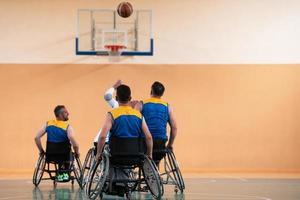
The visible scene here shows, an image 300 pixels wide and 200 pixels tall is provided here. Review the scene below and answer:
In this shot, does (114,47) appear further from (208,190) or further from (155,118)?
(155,118)

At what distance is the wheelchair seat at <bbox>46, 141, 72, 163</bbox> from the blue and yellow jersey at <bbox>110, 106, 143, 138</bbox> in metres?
2.16

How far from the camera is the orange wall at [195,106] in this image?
1220 centimetres

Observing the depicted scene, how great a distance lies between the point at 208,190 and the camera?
26.8 ft

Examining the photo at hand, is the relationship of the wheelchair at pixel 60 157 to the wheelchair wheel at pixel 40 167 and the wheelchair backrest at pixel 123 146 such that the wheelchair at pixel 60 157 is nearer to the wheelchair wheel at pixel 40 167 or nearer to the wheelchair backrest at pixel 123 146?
the wheelchair wheel at pixel 40 167

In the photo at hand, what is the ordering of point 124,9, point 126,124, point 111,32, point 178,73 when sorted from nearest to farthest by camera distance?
1. point 126,124
2. point 124,9
3. point 111,32
4. point 178,73

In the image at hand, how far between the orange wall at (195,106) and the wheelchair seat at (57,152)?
4127 mm

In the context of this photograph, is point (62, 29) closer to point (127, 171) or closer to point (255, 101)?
point (255, 101)

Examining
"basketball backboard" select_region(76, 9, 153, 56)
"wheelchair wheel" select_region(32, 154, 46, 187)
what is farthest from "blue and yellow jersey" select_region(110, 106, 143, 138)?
"basketball backboard" select_region(76, 9, 153, 56)

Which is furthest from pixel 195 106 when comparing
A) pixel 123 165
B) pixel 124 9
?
pixel 123 165

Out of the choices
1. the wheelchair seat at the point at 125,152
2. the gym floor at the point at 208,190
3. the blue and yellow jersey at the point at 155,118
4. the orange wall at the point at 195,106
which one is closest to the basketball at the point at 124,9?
the orange wall at the point at 195,106

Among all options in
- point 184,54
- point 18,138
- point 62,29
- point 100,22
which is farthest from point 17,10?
point 184,54

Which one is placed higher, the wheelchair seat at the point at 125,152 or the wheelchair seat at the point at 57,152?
A: the wheelchair seat at the point at 125,152

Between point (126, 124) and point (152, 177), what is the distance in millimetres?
654

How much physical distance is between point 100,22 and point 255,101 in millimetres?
3596
